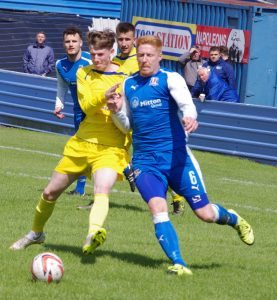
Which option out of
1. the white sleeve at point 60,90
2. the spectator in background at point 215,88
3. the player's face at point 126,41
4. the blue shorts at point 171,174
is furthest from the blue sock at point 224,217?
the spectator in background at point 215,88

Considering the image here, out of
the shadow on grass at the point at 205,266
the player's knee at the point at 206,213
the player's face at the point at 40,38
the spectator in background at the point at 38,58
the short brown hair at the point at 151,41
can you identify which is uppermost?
the short brown hair at the point at 151,41

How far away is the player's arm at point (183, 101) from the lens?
24.7 ft

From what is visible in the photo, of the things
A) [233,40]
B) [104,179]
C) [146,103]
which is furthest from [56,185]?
[233,40]

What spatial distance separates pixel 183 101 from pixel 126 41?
356cm

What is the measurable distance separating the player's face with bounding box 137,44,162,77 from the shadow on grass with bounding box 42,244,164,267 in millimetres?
1666

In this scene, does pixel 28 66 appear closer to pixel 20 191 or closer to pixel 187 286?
pixel 20 191

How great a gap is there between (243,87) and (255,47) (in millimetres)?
1054

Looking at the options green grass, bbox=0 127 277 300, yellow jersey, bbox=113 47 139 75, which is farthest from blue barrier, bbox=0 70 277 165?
yellow jersey, bbox=113 47 139 75

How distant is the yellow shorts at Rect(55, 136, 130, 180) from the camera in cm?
859

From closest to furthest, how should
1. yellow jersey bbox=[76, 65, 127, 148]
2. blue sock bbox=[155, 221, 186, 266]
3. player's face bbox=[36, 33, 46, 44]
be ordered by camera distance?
blue sock bbox=[155, 221, 186, 266], yellow jersey bbox=[76, 65, 127, 148], player's face bbox=[36, 33, 46, 44]

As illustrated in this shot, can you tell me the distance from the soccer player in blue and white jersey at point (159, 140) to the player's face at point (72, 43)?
3.50 meters

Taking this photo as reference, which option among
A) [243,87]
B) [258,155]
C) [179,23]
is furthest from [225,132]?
[179,23]

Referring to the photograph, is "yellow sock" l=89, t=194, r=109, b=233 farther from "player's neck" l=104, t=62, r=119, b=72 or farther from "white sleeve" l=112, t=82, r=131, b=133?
"player's neck" l=104, t=62, r=119, b=72

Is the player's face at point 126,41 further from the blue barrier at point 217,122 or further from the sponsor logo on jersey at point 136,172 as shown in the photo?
the blue barrier at point 217,122
